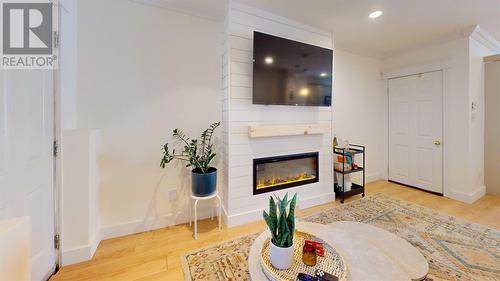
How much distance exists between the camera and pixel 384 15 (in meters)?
2.57

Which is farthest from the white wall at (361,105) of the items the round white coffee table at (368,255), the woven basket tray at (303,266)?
the woven basket tray at (303,266)

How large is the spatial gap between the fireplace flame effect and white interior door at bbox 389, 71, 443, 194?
2.17 meters

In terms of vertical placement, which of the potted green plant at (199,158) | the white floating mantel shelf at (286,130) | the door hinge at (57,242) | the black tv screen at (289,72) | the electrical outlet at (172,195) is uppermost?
the black tv screen at (289,72)

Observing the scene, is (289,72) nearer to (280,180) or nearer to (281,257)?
(280,180)

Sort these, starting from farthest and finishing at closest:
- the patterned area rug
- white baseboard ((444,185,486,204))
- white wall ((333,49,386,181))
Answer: white wall ((333,49,386,181)), white baseboard ((444,185,486,204)), the patterned area rug

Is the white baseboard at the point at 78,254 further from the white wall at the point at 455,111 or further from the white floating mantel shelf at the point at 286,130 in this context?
the white wall at the point at 455,111

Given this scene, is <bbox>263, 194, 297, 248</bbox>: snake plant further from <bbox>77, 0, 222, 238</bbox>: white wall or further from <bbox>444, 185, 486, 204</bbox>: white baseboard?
<bbox>444, 185, 486, 204</bbox>: white baseboard

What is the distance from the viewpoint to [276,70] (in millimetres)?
2465

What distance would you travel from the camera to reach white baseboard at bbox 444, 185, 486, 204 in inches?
121

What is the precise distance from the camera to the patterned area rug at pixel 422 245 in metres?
1.66

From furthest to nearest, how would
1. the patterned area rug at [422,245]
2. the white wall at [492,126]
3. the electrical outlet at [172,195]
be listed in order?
the white wall at [492,126] → the electrical outlet at [172,195] → the patterned area rug at [422,245]

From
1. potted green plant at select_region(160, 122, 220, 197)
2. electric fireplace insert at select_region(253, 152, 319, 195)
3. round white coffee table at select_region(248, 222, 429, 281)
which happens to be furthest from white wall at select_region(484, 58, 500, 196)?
potted green plant at select_region(160, 122, 220, 197)

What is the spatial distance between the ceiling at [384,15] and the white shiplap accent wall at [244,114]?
148mm

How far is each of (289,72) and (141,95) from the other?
174 cm
